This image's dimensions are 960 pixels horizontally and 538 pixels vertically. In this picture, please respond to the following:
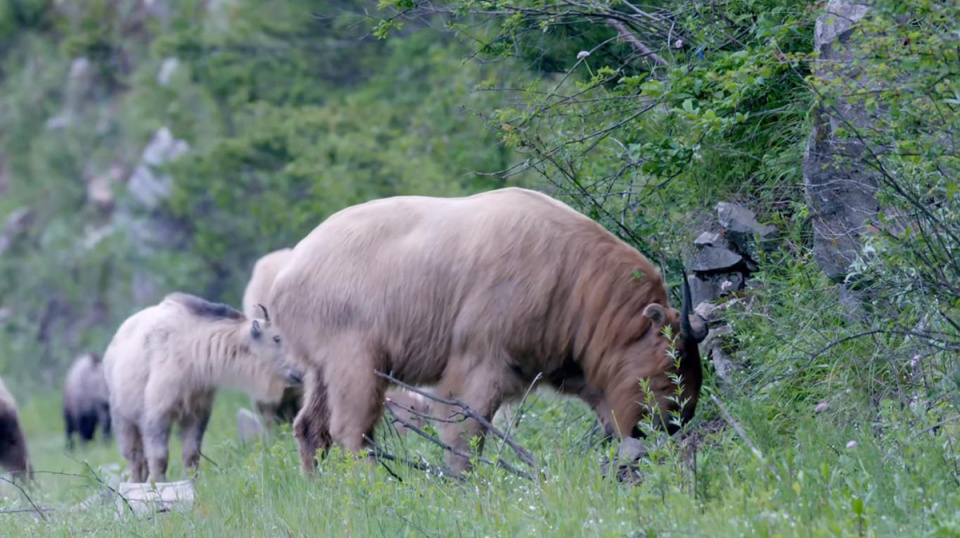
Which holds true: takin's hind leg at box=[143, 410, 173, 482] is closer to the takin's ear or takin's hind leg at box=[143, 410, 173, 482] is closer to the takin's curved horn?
the takin's ear

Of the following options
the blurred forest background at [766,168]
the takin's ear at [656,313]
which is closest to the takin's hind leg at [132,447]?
the blurred forest background at [766,168]

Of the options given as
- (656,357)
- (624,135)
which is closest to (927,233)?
(656,357)

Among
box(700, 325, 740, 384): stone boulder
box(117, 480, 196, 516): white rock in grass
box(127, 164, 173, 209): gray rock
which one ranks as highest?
box(700, 325, 740, 384): stone boulder

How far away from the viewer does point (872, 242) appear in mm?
5551

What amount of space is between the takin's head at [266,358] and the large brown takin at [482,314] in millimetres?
2781

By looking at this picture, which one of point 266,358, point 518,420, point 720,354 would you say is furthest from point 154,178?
point 518,420

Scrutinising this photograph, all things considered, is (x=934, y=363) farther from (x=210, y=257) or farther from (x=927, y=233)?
(x=210, y=257)

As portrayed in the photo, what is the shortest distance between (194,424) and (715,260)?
198 inches

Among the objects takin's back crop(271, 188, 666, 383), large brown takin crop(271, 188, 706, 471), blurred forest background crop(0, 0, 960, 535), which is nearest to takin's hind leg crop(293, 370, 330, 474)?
large brown takin crop(271, 188, 706, 471)

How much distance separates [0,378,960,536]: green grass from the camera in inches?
168

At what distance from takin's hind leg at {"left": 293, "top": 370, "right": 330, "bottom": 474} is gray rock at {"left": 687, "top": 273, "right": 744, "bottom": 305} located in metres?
2.41

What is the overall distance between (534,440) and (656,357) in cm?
164

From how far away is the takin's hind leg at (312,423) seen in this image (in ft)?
22.5

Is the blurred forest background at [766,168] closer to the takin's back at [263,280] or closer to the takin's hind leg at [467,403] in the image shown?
the takin's hind leg at [467,403]
